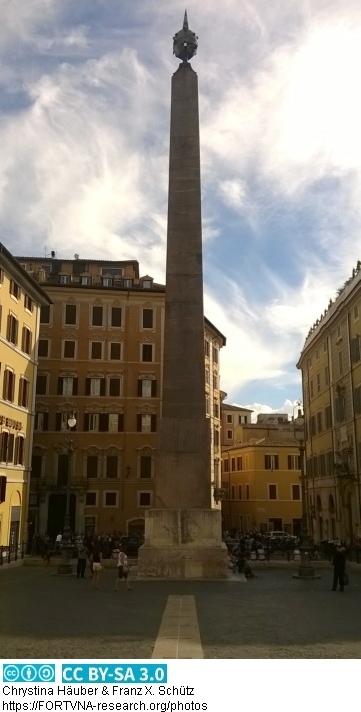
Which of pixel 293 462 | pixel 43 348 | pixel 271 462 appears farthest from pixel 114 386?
pixel 293 462

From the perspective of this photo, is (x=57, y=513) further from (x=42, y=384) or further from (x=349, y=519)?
(x=349, y=519)

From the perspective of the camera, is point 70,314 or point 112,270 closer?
point 70,314

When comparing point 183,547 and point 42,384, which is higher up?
point 42,384

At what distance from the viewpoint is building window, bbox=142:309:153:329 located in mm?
45188

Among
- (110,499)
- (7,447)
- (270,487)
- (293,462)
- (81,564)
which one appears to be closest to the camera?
(81,564)

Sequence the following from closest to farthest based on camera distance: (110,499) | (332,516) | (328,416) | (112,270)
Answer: (332,516)
(328,416)
(110,499)
(112,270)

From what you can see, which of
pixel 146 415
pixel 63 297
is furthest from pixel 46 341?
pixel 146 415

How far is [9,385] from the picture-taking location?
31172mm

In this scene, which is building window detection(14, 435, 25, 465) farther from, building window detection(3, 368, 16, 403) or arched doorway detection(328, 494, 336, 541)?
arched doorway detection(328, 494, 336, 541)

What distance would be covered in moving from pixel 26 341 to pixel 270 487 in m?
32.3

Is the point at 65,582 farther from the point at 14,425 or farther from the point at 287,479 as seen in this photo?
the point at 287,479

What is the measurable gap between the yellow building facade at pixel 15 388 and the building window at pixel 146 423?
10.3 m

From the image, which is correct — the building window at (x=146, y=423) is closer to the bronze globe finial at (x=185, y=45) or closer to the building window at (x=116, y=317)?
the building window at (x=116, y=317)

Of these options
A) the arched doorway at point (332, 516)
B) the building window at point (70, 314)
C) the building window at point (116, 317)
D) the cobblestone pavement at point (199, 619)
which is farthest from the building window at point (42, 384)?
the cobblestone pavement at point (199, 619)
